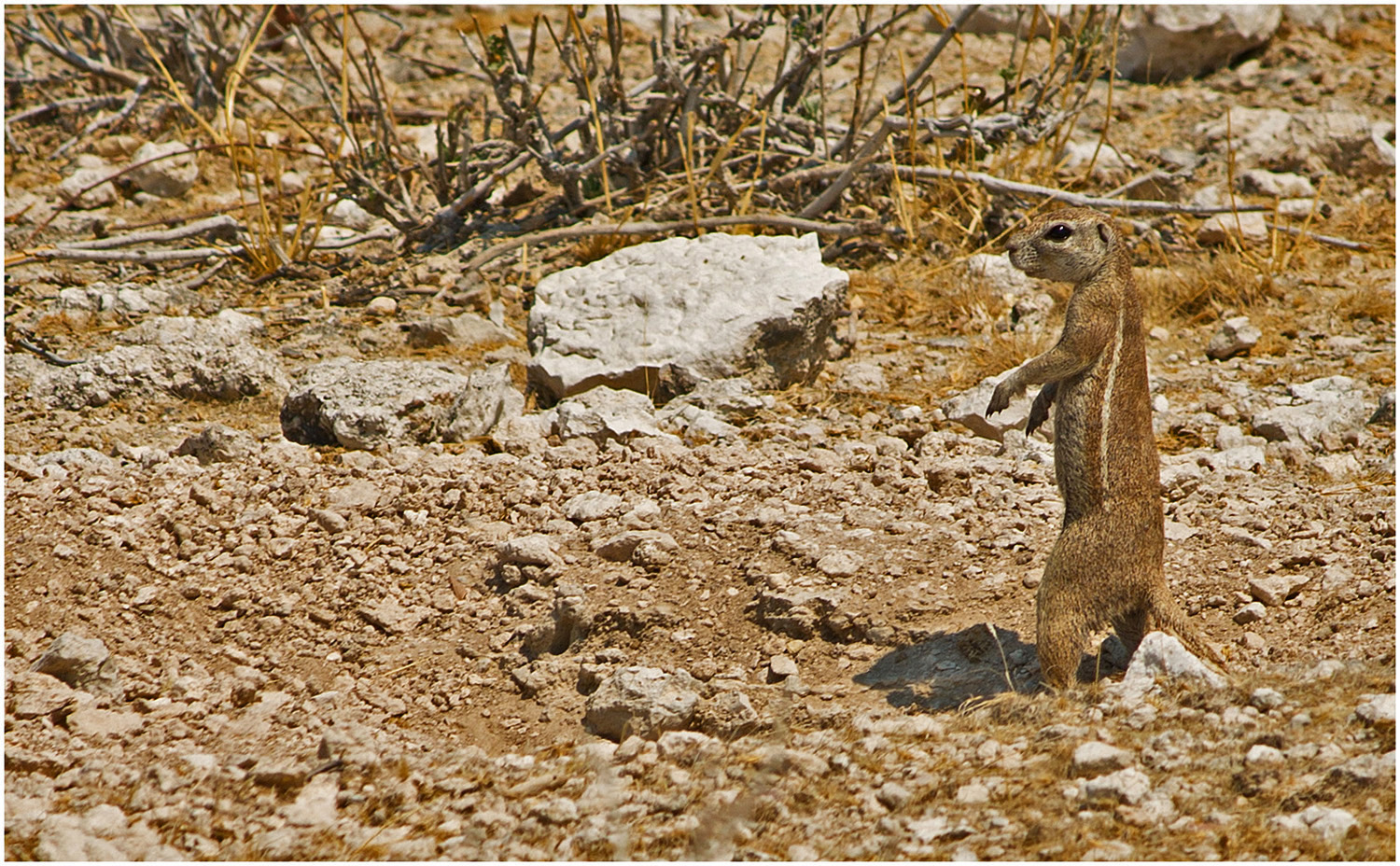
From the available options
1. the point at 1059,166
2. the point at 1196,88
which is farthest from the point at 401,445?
the point at 1196,88

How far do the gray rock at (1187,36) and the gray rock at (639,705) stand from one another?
781 cm

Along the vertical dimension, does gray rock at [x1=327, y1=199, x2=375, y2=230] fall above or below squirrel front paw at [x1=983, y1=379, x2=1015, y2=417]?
below

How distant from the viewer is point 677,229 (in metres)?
6.90

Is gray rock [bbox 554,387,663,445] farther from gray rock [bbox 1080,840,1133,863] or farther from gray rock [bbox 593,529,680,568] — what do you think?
gray rock [bbox 1080,840,1133,863]

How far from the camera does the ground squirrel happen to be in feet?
11.7

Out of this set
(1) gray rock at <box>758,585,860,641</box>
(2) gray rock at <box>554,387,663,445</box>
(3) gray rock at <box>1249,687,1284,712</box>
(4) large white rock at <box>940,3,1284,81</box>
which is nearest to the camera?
(3) gray rock at <box>1249,687,1284,712</box>

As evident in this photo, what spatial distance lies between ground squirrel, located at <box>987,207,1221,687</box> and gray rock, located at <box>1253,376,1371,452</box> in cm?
193

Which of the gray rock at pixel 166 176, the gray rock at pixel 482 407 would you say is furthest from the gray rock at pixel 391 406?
the gray rock at pixel 166 176

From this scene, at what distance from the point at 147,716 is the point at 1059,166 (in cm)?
626

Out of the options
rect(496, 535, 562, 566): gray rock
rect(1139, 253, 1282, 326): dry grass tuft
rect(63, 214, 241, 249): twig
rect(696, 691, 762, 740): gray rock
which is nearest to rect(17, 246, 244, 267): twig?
rect(63, 214, 241, 249): twig

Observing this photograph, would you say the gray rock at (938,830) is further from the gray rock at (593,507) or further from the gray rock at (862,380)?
the gray rock at (862,380)

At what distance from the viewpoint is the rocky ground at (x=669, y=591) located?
117 inches

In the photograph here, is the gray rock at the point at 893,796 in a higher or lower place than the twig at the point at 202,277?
lower

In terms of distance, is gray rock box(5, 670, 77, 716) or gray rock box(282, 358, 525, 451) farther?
gray rock box(282, 358, 525, 451)
